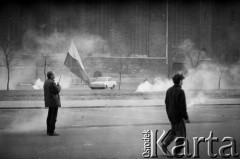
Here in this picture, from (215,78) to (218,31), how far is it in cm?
561

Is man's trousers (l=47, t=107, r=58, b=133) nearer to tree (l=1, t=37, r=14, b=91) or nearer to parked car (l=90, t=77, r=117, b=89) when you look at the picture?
parked car (l=90, t=77, r=117, b=89)

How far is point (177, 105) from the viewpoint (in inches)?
198

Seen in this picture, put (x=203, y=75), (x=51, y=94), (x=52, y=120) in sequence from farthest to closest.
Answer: (x=203, y=75) < (x=51, y=94) < (x=52, y=120)

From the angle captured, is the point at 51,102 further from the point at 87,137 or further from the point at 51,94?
the point at 87,137

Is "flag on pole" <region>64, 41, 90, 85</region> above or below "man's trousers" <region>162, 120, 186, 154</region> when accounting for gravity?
above

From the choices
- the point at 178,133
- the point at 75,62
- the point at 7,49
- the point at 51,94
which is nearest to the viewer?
the point at 178,133

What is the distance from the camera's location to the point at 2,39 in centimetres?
3023

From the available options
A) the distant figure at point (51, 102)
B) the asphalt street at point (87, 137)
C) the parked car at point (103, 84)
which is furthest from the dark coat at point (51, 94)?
the parked car at point (103, 84)

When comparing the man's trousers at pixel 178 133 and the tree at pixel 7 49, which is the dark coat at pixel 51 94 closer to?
the man's trousers at pixel 178 133

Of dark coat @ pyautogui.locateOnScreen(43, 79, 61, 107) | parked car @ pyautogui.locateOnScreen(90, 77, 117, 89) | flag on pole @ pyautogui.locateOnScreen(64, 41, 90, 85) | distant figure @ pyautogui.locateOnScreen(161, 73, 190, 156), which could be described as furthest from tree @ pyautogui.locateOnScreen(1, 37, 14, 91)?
distant figure @ pyautogui.locateOnScreen(161, 73, 190, 156)

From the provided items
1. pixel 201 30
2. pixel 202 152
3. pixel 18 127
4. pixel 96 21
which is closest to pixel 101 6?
pixel 96 21

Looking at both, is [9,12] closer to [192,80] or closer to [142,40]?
[142,40]

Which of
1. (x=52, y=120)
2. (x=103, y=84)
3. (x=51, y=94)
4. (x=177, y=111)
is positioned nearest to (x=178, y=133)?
(x=177, y=111)

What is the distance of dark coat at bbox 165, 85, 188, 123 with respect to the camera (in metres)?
4.97
